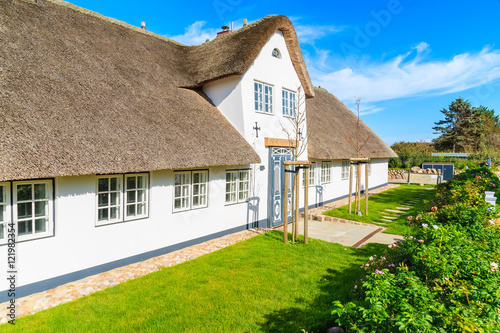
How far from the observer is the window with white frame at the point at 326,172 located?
48.5ft

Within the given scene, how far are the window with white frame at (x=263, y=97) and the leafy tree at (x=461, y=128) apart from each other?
1779 inches

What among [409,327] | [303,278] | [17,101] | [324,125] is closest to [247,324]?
[303,278]

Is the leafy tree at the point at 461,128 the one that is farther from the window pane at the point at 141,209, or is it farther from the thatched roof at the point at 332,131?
the window pane at the point at 141,209

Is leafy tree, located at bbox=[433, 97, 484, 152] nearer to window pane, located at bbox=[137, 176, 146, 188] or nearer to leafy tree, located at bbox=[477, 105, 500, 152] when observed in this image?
leafy tree, located at bbox=[477, 105, 500, 152]

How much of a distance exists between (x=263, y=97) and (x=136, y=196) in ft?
17.8

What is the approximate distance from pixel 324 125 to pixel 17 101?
13.7 meters

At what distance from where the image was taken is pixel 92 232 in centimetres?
617

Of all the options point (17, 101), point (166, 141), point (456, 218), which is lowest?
point (456, 218)

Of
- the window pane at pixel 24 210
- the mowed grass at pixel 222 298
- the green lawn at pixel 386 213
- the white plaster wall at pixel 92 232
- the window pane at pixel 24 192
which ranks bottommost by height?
the mowed grass at pixel 222 298

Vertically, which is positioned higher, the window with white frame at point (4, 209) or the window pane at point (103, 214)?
the window with white frame at point (4, 209)

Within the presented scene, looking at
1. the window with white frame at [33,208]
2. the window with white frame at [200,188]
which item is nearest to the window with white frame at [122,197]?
the window with white frame at [33,208]

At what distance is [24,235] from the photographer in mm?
5297

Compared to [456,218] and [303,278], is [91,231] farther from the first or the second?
[456,218]

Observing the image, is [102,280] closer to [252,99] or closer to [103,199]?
[103,199]
